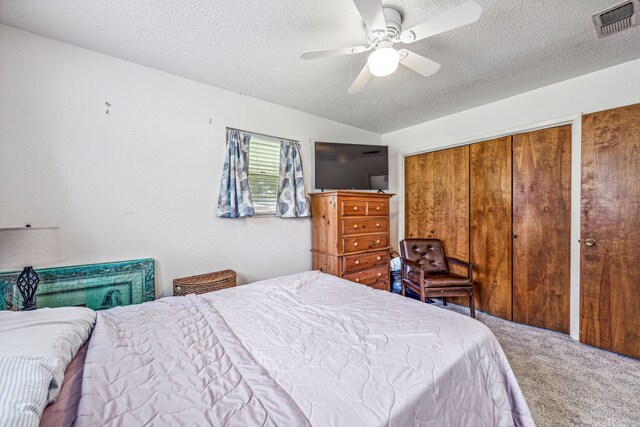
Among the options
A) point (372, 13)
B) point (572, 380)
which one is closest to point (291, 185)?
point (372, 13)

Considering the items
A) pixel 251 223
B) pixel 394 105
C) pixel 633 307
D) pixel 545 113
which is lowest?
pixel 633 307

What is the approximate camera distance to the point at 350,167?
3.39 metres

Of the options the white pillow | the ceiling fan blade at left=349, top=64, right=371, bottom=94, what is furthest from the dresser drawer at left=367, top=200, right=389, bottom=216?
the white pillow

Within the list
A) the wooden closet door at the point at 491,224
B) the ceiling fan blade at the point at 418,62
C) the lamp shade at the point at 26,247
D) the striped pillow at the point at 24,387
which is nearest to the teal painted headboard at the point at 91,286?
the lamp shade at the point at 26,247

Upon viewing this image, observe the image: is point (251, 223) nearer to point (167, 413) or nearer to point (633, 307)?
point (167, 413)

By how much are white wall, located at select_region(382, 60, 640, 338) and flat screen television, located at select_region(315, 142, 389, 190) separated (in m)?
0.75

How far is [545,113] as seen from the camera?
8.65 ft

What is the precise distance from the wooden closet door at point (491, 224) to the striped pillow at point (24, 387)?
3676 millimetres

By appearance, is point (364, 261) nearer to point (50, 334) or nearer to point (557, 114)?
point (557, 114)

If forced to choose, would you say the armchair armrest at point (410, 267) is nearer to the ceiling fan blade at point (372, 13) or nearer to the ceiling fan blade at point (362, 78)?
the ceiling fan blade at point (362, 78)

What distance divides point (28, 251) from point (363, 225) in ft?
8.97

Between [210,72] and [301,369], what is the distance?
97.7 inches

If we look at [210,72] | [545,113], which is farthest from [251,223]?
[545,113]

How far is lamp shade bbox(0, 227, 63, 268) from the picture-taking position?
1.41 m
